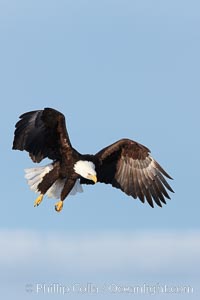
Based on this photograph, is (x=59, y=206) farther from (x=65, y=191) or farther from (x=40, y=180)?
(x=40, y=180)

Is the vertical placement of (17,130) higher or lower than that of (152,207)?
higher

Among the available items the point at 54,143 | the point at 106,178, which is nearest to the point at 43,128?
the point at 54,143

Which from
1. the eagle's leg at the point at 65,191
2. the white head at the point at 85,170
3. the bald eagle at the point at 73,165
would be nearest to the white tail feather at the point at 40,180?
the bald eagle at the point at 73,165

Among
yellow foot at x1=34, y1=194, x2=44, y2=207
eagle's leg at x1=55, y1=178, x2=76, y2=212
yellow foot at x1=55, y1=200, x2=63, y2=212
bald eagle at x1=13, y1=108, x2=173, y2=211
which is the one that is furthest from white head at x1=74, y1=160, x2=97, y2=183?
yellow foot at x1=34, y1=194, x2=44, y2=207

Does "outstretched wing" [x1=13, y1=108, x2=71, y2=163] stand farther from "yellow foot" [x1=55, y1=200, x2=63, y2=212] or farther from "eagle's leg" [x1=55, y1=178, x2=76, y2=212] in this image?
"yellow foot" [x1=55, y1=200, x2=63, y2=212]

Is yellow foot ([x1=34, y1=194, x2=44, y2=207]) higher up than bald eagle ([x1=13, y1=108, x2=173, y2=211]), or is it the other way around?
bald eagle ([x1=13, y1=108, x2=173, y2=211])

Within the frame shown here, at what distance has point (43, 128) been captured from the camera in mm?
12281

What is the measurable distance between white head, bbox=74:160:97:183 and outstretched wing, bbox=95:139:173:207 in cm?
50

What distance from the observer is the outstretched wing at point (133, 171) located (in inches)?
499

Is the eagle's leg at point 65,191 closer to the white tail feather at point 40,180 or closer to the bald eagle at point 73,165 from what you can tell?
the bald eagle at point 73,165

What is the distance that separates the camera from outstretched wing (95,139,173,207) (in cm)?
1267

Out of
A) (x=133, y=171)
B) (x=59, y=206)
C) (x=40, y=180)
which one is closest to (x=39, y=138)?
(x=40, y=180)

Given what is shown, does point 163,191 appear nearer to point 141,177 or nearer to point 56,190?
point 141,177

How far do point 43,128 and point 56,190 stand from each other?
2.63 ft
